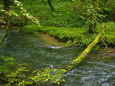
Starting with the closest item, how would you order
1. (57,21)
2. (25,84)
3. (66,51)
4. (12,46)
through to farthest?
(25,84)
(66,51)
(12,46)
(57,21)

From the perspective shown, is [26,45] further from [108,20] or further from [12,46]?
[108,20]

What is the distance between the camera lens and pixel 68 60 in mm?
7879

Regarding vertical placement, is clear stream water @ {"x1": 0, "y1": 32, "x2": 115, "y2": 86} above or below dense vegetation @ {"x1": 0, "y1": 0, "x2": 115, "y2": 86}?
below

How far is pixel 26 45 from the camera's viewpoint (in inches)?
409

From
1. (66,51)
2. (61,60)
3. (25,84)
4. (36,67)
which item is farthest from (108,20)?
(25,84)

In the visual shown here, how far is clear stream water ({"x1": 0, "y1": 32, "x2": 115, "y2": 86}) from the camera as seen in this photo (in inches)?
229

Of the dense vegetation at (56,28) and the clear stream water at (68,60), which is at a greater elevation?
the dense vegetation at (56,28)

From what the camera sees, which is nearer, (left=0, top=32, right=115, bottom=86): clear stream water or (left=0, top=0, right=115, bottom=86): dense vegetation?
(left=0, top=0, right=115, bottom=86): dense vegetation

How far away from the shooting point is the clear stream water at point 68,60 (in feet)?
19.1

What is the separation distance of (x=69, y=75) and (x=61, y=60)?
6.10ft

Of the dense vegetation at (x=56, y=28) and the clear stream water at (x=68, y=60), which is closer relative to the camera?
the dense vegetation at (x=56, y=28)

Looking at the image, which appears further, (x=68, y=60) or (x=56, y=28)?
(x=56, y=28)

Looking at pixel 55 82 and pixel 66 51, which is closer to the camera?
pixel 55 82

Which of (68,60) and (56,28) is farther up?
(56,28)
